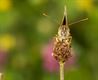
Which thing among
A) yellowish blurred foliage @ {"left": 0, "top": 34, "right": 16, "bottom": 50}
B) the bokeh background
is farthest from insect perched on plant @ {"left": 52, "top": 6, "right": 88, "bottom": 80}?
yellowish blurred foliage @ {"left": 0, "top": 34, "right": 16, "bottom": 50}

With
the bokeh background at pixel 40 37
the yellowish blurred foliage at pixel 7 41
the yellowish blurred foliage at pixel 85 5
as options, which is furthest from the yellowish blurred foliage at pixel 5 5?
the yellowish blurred foliage at pixel 85 5

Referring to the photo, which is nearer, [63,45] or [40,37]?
[63,45]

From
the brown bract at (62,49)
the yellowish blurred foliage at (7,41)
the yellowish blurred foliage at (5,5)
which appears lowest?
the brown bract at (62,49)

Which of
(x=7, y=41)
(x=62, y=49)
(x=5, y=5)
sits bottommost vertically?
(x=62, y=49)

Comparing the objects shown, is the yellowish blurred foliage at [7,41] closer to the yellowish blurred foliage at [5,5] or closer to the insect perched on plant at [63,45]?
the yellowish blurred foliage at [5,5]

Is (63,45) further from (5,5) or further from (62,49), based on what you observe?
(5,5)

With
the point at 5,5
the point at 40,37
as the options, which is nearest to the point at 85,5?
the point at 40,37

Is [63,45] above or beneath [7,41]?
beneath

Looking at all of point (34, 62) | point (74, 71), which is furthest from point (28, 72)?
point (74, 71)

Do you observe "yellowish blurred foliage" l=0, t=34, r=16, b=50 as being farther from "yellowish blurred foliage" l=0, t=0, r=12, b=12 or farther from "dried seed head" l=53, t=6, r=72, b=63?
"dried seed head" l=53, t=6, r=72, b=63
